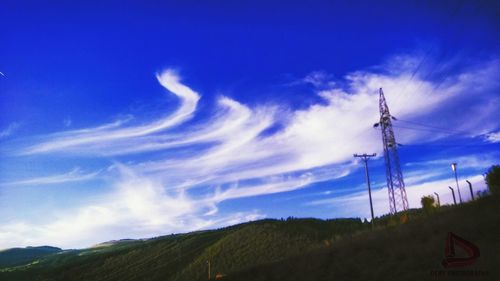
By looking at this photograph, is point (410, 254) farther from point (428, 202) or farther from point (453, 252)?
point (428, 202)

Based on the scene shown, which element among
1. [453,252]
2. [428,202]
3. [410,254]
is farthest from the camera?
[428,202]

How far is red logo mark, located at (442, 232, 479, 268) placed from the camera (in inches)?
848

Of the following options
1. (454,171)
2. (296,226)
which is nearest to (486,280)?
(454,171)

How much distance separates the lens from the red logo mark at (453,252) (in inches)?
848

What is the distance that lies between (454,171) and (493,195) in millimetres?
14210

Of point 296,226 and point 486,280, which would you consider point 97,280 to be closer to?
point 296,226

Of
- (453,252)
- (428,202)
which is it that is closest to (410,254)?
(453,252)

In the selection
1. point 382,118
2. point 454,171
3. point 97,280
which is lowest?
point 97,280

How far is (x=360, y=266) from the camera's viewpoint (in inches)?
1095

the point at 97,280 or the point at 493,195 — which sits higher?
the point at 493,195

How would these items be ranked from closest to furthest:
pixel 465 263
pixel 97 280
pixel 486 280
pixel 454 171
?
pixel 486 280 < pixel 465 263 < pixel 454 171 < pixel 97 280

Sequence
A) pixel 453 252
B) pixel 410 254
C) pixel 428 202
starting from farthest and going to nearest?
1. pixel 428 202
2. pixel 410 254
3. pixel 453 252

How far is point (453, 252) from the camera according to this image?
2356 cm

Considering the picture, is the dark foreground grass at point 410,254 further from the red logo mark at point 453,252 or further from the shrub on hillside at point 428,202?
the shrub on hillside at point 428,202
